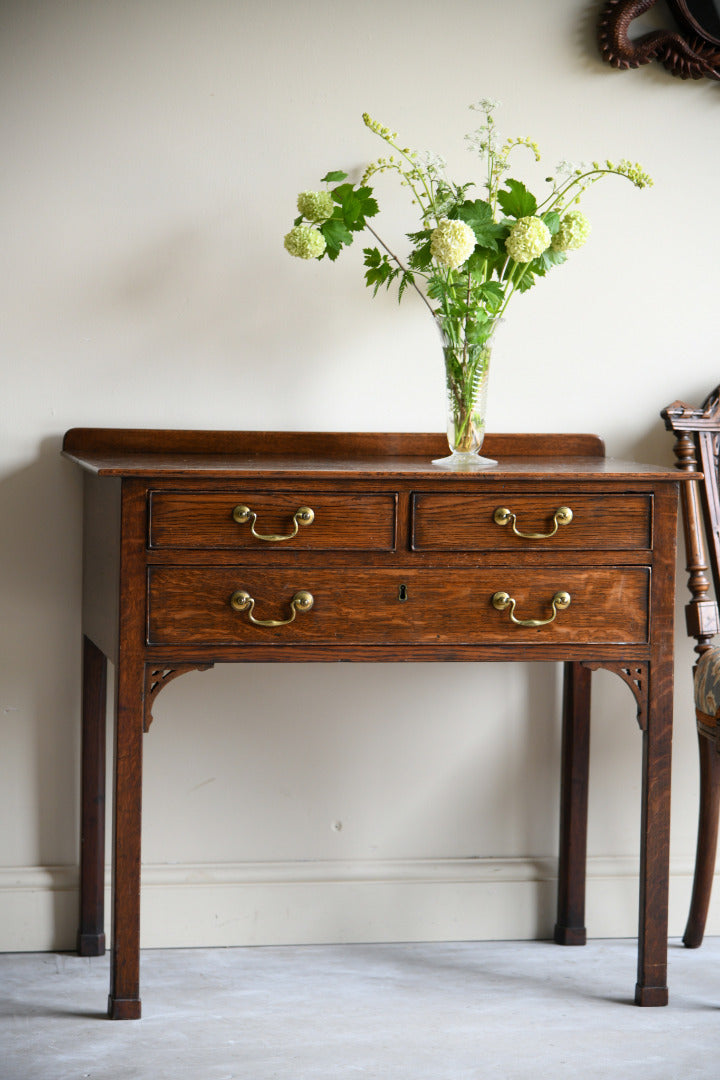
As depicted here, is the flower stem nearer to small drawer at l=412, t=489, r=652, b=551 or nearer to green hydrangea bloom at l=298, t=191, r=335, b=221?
green hydrangea bloom at l=298, t=191, r=335, b=221

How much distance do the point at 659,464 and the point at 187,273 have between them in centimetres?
109

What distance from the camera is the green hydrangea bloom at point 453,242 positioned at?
215 cm

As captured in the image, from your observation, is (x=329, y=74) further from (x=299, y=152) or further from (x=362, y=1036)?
(x=362, y=1036)

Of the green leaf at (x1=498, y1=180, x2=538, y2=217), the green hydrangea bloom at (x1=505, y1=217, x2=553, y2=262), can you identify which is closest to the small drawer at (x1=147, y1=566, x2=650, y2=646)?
the green hydrangea bloom at (x1=505, y1=217, x2=553, y2=262)

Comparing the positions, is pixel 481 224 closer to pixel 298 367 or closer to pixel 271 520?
pixel 298 367

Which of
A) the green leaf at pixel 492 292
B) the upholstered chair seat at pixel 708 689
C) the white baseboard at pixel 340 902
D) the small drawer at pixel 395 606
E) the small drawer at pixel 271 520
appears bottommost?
the white baseboard at pixel 340 902

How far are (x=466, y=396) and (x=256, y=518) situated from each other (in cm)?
50

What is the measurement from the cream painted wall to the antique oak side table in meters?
0.36

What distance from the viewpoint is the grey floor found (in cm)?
196

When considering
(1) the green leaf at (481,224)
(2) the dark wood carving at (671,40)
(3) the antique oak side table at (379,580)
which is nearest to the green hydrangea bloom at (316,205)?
(1) the green leaf at (481,224)

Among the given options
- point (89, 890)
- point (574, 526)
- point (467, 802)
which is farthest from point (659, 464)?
point (89, 890)

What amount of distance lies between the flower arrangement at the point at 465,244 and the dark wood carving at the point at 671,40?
1.08ft

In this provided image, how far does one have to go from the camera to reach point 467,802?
8.58 feet

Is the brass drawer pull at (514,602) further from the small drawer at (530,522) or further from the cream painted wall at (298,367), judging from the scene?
the cream painted wall at (298,367)
